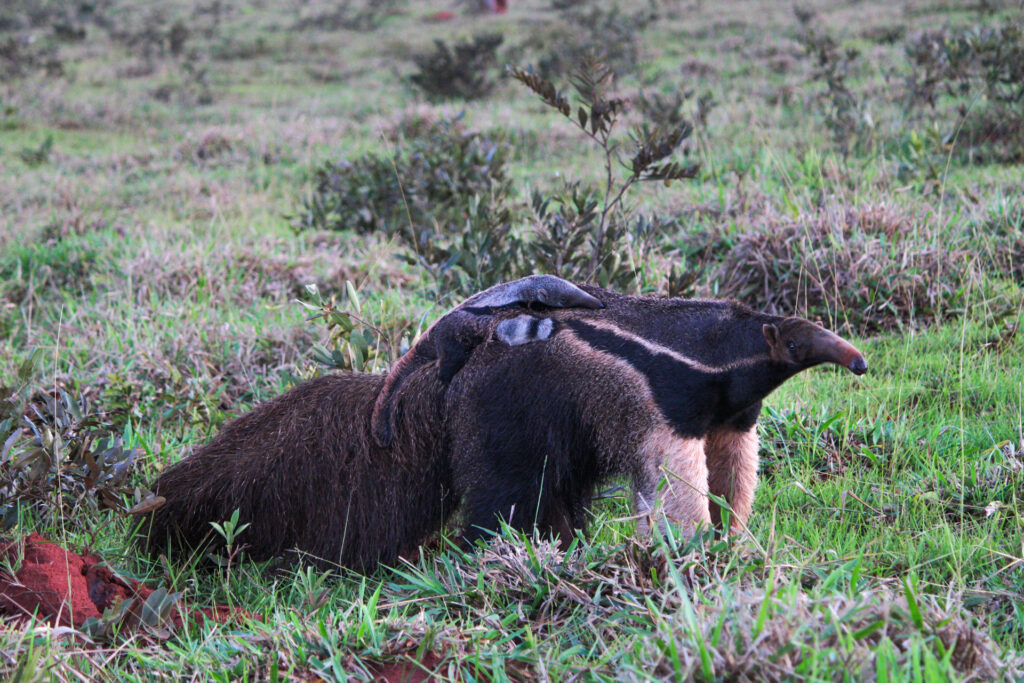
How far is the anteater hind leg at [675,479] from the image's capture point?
268 cm

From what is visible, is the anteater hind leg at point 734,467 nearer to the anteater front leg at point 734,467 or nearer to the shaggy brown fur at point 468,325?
the anteater front leg at point 734,467

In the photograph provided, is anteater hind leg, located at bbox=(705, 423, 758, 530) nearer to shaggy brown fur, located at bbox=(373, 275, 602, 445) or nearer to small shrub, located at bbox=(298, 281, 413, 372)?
shaggy brown fur, located at bbox=(373, 275, 602, 445)

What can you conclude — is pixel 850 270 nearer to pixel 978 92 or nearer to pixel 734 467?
pixel 734 467

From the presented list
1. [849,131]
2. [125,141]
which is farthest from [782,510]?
[125,141]

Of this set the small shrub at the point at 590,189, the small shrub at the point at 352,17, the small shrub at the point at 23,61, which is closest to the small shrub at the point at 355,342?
the small shrub at the point at 590,189

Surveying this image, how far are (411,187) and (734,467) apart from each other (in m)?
5.02

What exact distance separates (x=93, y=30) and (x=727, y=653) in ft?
96.8

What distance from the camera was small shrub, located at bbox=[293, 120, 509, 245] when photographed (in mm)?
7469

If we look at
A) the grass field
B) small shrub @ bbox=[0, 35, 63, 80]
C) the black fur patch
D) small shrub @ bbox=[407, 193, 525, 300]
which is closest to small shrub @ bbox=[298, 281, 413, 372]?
the grass field

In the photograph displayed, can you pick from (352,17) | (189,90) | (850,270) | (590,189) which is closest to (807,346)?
(590,189)

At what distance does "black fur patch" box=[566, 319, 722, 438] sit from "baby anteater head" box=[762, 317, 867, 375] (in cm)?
19

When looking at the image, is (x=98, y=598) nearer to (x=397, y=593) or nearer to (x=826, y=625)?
(x=397, y=593)

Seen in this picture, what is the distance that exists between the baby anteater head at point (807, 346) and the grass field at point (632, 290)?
1.62ft

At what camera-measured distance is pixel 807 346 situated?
251cm
